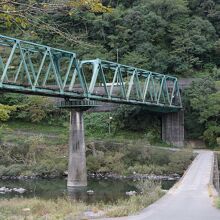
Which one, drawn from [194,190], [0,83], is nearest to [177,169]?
[0,83]

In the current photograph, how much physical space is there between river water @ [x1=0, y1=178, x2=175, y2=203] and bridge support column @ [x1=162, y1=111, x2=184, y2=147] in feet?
55.7

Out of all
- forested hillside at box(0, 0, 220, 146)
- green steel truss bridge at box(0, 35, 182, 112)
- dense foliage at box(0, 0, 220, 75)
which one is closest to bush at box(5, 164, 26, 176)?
green steel truss bridge at box(0, 35, 182, 112)

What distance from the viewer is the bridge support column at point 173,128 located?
5003cm

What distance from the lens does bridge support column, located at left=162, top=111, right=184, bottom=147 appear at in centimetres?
5003

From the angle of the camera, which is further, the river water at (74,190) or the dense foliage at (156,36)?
the dense foliage at (156,36)

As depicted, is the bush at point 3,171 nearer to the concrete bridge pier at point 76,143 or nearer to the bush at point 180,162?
the concrete bridge pier at point 76,143

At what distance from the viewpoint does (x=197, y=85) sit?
50.4m

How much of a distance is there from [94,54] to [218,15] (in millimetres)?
20152

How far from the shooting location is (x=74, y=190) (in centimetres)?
3034

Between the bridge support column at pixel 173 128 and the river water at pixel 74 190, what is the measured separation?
55.7 feet

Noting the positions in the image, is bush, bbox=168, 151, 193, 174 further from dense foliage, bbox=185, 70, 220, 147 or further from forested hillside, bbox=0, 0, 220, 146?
forested hillside, bbox=0, 0, 220, 146

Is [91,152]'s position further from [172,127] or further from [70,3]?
[70,3]

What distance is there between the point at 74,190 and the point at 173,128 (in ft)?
73.9

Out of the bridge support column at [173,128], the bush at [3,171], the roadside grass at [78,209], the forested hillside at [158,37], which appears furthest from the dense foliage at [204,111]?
the roadside grass at [78,209]
